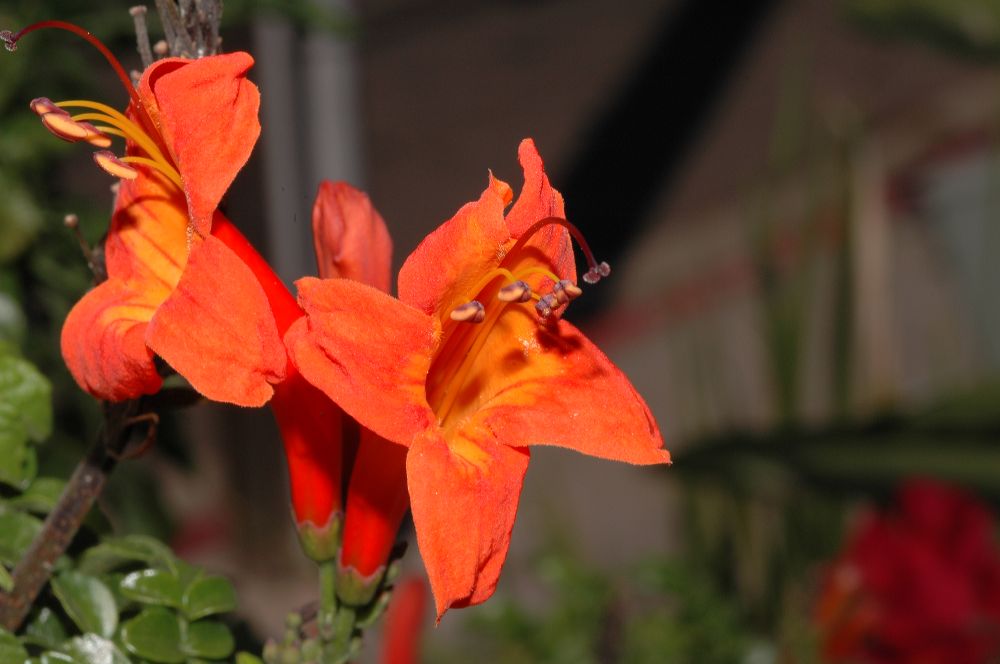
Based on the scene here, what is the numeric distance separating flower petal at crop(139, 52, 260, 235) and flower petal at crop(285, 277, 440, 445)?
2.2 inches

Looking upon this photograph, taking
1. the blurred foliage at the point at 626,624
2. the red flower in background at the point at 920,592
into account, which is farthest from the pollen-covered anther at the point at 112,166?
the red flower in background at the point at 920,592

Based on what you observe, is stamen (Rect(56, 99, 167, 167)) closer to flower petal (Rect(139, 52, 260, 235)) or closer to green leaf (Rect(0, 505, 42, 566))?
flower petal (Rect(139, 52, 260, 235))

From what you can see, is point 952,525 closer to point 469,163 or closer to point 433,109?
point 469,163

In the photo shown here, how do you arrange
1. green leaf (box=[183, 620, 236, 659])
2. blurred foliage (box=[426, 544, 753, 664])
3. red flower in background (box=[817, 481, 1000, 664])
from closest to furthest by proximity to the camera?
green leaf (box=[183, 620, 236, 659]) < blurred foliage (box=[426, 544, 753, 664]) < red flower in background (box=[817, 481, 1000, 664])

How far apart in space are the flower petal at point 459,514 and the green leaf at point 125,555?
17 cm

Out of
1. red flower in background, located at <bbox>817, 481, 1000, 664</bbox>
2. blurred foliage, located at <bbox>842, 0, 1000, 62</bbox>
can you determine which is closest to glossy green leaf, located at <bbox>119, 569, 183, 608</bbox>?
red flower in background, located at <bbox>817, 481, 1000, 664</bbox>

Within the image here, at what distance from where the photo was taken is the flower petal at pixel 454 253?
18.9 inches

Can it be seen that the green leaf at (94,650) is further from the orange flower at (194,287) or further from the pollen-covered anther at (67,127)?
the pollen-covered anther at (67,127)

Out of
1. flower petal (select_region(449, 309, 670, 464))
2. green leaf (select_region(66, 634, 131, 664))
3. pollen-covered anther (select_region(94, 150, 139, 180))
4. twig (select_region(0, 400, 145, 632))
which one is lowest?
green leaf (select_region(66, 634, 131, 664))

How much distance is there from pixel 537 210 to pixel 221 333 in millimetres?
145

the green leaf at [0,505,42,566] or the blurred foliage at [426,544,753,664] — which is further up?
the green leaf at [0,505,42,566]

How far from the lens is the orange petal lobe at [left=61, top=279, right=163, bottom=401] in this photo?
0.46 meters

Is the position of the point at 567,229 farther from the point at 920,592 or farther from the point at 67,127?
the point at 920,592

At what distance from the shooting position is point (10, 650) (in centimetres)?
48
